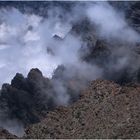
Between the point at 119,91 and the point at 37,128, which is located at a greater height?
the point at 119,91

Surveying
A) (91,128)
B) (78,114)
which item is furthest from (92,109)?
(91,128)

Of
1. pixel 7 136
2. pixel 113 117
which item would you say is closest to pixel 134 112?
pixel 113 117

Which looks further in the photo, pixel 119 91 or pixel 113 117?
pixel 119 91

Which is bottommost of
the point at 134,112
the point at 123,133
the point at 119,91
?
the point at 123,133

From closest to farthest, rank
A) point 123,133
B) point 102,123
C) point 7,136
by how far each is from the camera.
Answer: point 123,133 → point 102,123 → point 7,136

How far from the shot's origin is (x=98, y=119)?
6969 inches

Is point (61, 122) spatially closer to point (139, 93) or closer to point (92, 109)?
point (92, 109)

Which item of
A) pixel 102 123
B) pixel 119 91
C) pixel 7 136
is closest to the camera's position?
pixel 102 123

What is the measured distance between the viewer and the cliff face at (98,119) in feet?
543

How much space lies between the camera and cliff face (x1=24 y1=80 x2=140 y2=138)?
166 meters

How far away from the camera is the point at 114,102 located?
18850cm

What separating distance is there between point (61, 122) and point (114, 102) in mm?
16568

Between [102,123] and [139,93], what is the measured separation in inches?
928

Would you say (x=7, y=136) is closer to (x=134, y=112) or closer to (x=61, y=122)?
(x=61, y=122)
